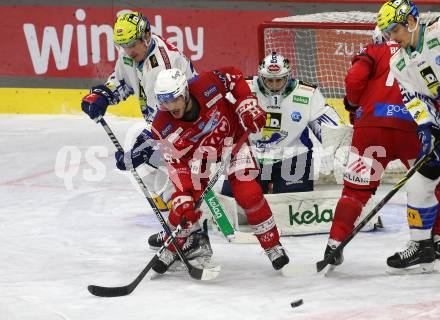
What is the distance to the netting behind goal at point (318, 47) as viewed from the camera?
7.01 meters

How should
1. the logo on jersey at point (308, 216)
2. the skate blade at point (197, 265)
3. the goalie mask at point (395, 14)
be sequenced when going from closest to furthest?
the goalie mask at point (395, 14) → the skate blade at point (197, 265) → the logo on jersey at point (308, 216)

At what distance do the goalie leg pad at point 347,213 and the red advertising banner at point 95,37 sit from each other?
11.4ft

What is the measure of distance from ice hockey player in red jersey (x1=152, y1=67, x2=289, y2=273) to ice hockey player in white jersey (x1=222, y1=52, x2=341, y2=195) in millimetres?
856

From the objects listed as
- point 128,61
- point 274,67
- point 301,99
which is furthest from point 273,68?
point 128,61

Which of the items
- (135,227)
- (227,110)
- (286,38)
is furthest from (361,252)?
(286,38)

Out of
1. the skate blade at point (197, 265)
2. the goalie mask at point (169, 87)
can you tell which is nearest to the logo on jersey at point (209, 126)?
the goalie mask at point (169, 87)

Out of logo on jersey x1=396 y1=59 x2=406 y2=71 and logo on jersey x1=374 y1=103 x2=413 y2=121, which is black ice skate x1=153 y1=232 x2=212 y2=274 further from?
logo on jersey x1=396 y1=59 x2=406 y2=71

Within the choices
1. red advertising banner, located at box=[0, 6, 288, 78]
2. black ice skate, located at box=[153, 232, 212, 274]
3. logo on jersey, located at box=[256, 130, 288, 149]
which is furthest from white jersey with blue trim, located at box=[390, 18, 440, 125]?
red advertising banner, located at box=[0, 6, 288, 78]

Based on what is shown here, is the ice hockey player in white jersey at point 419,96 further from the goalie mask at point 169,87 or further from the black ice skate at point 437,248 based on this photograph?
the goalie mask at point 169,87

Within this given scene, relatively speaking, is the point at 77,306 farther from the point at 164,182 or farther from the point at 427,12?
the point at 427,12

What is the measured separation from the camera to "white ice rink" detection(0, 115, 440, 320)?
4133mm

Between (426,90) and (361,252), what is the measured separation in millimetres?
1003

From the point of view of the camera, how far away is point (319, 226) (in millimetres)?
5504

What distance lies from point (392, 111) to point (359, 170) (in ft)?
1.09
